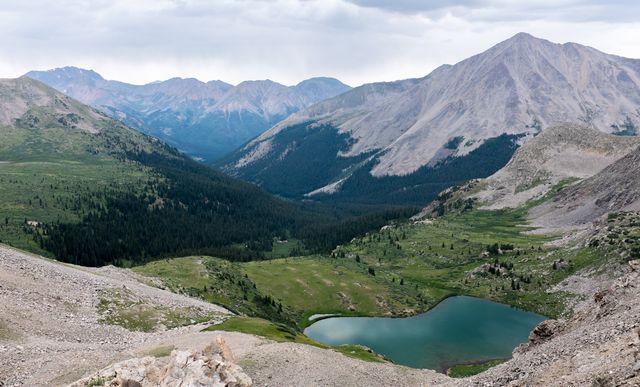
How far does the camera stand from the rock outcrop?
1638 inches

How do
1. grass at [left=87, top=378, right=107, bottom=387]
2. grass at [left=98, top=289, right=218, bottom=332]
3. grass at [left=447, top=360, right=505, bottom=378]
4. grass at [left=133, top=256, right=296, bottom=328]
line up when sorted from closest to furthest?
grass at [left=87, top=378, right=107, bottom=387] < grass at [left=98, top=289, right=218, bottom=332] < grass at [left=447, top=360, right=505, bottom=378] < grass at [left=133, top=256, right=296, bottom=328]

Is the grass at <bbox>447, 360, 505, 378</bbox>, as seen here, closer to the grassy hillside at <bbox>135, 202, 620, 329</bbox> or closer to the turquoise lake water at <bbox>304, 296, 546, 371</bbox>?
the turquoise lake water at <bbox>304, 296, 546, 371</bbox>

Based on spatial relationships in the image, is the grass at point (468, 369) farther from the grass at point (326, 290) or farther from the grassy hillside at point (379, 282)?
the grass at point (326, 290)

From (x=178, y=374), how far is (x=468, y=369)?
78.3 m

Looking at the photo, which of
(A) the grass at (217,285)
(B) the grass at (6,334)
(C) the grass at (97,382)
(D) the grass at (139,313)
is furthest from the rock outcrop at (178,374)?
(A) the grass at (217,285)

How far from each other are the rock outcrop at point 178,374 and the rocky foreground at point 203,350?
0.09 meters

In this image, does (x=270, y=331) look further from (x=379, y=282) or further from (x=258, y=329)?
(x=379, y=282)

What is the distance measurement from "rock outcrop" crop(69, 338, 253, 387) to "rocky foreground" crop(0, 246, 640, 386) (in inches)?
3.6

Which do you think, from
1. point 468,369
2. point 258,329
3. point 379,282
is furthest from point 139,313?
point 379,282

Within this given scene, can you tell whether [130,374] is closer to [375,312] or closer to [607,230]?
[375,312]

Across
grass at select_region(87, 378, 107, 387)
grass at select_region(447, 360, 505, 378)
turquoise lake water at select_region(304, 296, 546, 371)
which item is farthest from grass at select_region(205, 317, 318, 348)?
turquoise lake water at select_region(304, 296, 546, 371)

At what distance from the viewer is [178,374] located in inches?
1658

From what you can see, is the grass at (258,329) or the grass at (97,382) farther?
the grass at (258,329)

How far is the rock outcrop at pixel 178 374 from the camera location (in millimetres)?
41594
